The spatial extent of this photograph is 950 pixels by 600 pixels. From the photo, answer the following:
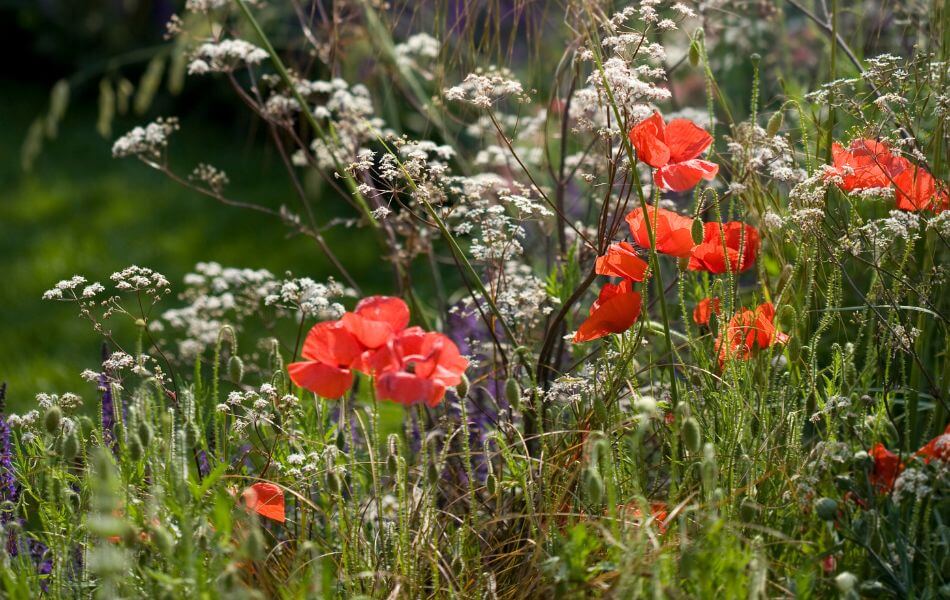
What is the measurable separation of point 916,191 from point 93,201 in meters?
3.71

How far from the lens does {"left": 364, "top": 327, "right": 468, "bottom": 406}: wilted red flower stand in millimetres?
1160

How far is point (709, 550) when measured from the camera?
43.3 inches

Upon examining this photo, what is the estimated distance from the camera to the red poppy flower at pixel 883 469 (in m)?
1.33

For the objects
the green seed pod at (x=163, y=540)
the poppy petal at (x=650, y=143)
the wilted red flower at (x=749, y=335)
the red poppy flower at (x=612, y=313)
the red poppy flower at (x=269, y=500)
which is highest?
the poppy petal at (x=650, y=143)

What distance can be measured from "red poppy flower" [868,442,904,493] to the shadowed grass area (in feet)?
7.77

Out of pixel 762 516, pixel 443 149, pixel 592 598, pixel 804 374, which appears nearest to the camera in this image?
pixel 592 598

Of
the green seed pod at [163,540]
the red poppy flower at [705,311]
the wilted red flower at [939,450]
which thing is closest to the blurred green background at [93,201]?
the red poppy flower at [705,311]

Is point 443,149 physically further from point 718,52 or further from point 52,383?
point 52,383

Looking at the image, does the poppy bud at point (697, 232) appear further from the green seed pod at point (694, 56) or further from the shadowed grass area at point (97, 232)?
the shadowed grass area at point (97, 232)

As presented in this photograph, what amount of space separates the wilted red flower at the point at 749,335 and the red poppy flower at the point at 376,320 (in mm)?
419

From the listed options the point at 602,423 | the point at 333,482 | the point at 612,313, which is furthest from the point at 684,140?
the point at 333,482

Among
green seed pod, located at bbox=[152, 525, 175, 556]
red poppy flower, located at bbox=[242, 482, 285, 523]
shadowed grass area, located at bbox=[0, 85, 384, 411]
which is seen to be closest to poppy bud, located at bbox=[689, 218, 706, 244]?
red poppy flower, located at bbox=[242, 482, 285, 523]

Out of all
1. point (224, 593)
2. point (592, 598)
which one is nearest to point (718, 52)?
point (592, 598)

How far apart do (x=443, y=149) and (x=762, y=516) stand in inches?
30.8
